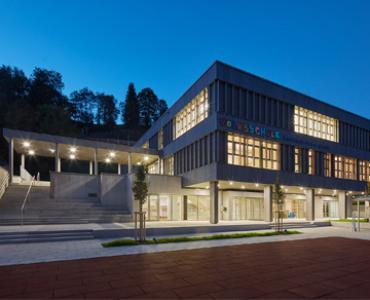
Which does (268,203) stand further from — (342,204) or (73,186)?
(73,186)

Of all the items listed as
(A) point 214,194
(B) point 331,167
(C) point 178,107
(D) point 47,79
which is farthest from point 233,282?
(D) point 47,79

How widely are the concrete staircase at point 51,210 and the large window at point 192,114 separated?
37.0 feet

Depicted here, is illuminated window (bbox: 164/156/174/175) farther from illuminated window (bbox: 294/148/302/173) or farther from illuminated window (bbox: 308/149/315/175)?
illuminated window (bbox: 308/149/315/175)

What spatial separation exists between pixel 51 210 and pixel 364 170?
38992 mm

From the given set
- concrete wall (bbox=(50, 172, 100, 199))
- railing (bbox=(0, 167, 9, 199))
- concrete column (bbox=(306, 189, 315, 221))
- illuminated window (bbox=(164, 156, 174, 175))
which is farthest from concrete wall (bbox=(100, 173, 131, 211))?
concrete column (bbox=(306, 189, 315, 221))

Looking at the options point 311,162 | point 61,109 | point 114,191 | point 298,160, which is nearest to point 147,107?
point 61,109

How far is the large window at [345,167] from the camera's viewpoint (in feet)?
115

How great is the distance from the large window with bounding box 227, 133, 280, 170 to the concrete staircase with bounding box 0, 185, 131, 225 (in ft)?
35.0

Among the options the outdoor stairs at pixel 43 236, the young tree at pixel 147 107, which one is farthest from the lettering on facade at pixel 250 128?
the young tree at pixel 147 107

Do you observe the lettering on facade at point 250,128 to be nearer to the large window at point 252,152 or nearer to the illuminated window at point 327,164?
the large window at point 252,152

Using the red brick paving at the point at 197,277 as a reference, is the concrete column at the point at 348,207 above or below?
below

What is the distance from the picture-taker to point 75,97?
111 metres

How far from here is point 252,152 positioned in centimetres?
2675

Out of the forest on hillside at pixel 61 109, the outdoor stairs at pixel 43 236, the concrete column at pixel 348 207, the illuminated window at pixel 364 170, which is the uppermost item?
the forest on hillside at pixel 61 109
